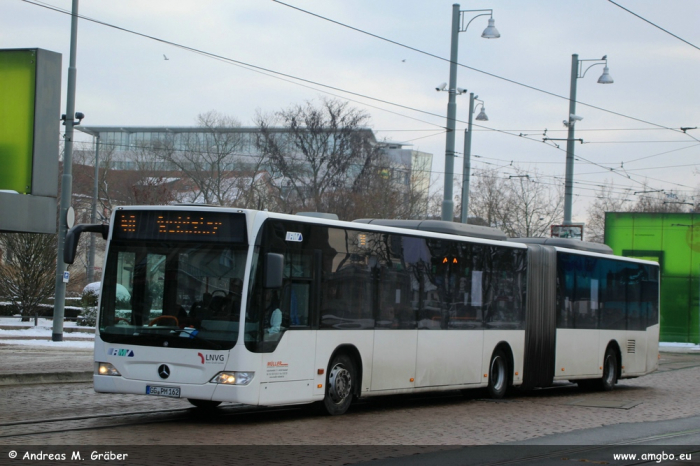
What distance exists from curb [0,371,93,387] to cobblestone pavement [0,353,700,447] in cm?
48

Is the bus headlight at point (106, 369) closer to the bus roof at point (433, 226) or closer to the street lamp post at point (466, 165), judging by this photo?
the bus roof at point (433, 226)

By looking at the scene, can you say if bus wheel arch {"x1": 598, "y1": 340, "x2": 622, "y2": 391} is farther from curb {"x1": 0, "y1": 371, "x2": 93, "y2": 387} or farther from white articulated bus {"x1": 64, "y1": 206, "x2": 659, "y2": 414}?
curb {"x1": 0, "y1": 371, "x2": 93, "y2": 387}

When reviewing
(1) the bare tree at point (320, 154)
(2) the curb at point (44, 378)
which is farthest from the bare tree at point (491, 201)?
(2) the curb at point (44, 378)

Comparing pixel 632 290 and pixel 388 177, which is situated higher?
pixel 388 177

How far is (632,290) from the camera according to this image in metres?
21.4

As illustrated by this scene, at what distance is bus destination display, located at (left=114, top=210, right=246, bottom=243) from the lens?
11750 mm

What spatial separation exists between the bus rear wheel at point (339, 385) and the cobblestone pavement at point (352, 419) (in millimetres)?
190

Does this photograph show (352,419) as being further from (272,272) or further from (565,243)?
(565,243)

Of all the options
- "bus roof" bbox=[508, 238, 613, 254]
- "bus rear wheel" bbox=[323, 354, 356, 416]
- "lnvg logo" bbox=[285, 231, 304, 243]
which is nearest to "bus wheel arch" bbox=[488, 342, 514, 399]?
"bus roof" bbox=[508, 238, 613, 254]

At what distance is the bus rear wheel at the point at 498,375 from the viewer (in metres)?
16.9
